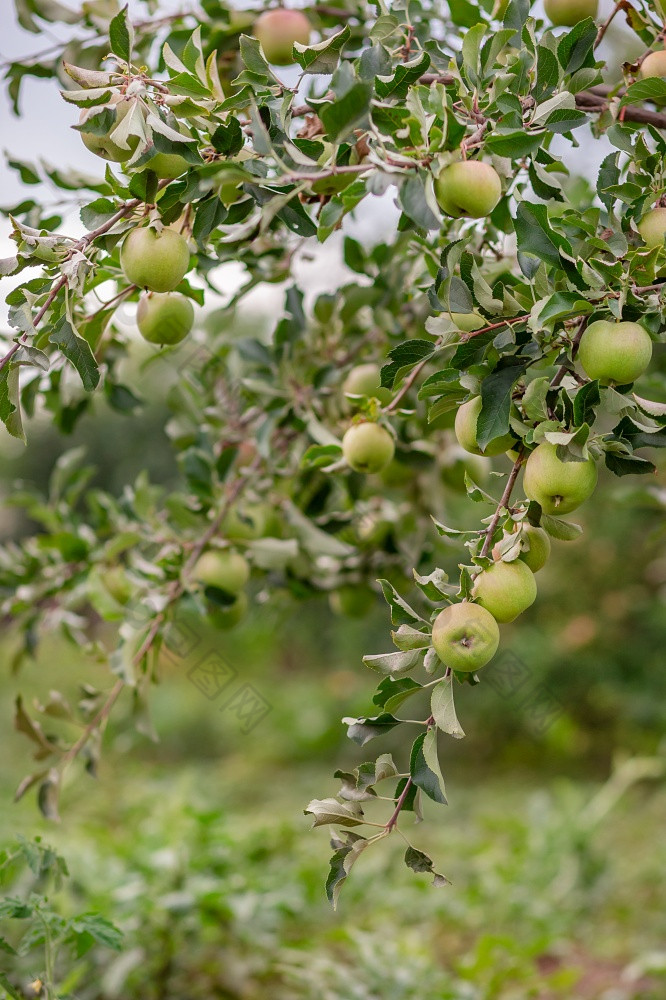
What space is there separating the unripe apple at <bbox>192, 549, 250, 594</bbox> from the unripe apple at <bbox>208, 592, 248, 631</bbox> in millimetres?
57

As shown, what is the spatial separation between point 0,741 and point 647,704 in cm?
285

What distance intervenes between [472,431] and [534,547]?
3.5 inches

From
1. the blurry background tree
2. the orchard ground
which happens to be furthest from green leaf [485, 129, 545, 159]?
the orchard ground

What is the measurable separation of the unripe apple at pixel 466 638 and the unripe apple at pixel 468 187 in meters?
0.25

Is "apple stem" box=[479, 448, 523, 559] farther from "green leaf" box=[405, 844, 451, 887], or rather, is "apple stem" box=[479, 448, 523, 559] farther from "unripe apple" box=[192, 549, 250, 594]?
"unripe apple" box=[192, 549, 250, 594]

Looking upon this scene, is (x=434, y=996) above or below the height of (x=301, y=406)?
below

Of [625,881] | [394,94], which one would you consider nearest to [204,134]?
[394,94]

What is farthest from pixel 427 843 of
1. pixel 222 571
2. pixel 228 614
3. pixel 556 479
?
pixel 556 479

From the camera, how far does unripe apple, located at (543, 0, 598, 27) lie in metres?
0.77

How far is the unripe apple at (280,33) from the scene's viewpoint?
832 millimetres

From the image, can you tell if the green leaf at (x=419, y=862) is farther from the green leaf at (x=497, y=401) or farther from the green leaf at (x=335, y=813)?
the green leaf at (x=497, y=401)

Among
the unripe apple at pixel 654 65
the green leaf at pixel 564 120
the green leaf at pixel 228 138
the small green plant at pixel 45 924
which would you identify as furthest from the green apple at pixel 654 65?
the small green plant at pixel 45 924

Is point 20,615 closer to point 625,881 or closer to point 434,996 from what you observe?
point 434,996

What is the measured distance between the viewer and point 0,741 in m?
3.87
